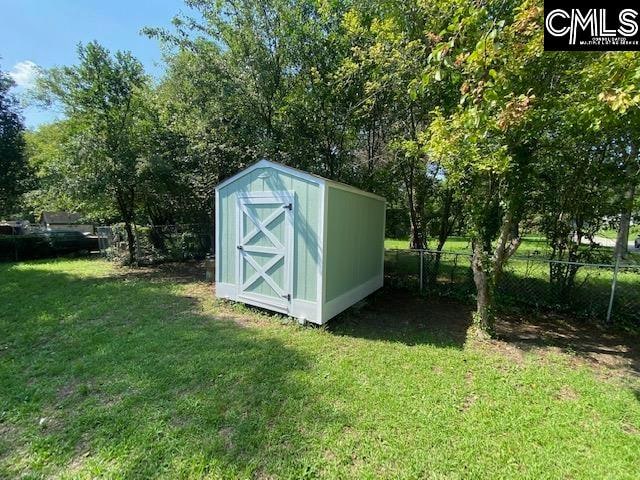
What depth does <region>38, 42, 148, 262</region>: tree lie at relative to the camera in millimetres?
7508

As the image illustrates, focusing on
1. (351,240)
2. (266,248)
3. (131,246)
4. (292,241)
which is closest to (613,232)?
(351,240)

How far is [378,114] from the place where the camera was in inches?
256

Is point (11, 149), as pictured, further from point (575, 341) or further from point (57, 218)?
point (57, 218)

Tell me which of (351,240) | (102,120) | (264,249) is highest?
(102,120)

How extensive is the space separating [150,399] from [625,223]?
21.8 ft

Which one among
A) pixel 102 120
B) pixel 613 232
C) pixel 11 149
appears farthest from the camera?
pixel 11 149

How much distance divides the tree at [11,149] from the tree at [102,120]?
2.06m

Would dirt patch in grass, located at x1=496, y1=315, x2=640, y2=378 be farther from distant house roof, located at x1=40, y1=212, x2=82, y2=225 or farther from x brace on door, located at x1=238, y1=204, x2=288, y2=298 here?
distant house roof, located at x1=40, y1=212, x2=82, y2=225

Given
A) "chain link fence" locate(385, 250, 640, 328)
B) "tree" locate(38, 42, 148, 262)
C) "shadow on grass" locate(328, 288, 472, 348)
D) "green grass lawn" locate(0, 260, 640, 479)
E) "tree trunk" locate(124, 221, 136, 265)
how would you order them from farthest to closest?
→ "tree trunk" locate(124, 221, 136, 265), "tree" locate(38, 42, 148, 262), "chain link fence" locate(385, 250, 640, 328), "shadow on grass" locate(328, 288, 472, 348), "green grass lawn" locate(0, 260, 640, 479)

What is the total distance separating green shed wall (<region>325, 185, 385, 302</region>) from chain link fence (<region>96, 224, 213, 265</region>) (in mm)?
6629

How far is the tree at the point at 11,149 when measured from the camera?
Result: 9125 mm

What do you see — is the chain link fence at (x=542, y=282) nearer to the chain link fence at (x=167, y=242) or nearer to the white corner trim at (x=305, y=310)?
the white corner trim at (x=305, y=310)

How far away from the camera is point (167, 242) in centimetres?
1056

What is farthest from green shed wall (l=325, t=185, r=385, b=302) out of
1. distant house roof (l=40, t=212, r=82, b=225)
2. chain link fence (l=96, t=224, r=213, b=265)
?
distant house roof (l=40, t=212, r=82, b=225)
